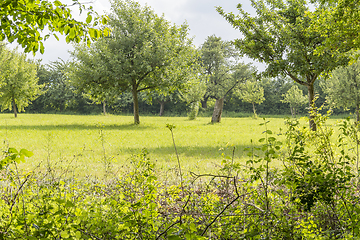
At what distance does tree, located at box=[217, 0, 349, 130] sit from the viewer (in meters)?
10.8

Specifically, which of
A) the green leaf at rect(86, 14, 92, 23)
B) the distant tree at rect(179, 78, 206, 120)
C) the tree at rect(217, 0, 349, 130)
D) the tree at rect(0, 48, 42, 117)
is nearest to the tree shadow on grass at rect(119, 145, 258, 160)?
the tree at rect(217, 0, 349, 130)

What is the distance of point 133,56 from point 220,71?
16.1m

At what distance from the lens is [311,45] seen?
11.3 metres

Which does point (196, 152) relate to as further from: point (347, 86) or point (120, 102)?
point (120, 102)

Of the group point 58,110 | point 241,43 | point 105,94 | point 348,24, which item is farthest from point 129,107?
point 348,24

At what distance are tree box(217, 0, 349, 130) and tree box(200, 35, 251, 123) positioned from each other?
16358mm

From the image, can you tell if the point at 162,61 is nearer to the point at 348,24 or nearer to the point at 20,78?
the point at 348,24

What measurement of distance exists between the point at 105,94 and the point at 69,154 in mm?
14026

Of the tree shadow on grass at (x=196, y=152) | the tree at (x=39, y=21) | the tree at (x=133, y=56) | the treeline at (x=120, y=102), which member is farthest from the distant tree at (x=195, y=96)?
the tree at (x=39, y=21)

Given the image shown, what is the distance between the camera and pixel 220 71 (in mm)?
34781

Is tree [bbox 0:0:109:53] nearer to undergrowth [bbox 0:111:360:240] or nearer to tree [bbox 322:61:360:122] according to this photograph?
undergrowth [bbox 0:111:360:240]

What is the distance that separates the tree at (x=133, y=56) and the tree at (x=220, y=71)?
27.3ft

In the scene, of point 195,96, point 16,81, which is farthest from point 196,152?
point 195,96

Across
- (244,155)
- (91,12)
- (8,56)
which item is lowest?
(244,155)
